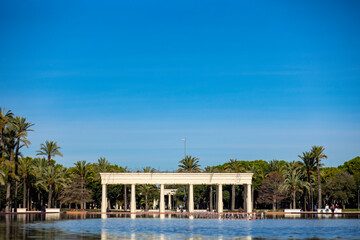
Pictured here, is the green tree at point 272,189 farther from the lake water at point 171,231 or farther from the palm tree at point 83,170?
the lake water at point 171,231

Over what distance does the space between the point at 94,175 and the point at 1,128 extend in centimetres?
4131


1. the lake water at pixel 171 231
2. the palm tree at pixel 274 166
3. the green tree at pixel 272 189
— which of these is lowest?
the lake water at pixel 171 231

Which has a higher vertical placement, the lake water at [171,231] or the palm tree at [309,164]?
the palm tree at [309,164]

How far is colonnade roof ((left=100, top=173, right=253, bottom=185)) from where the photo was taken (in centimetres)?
9744

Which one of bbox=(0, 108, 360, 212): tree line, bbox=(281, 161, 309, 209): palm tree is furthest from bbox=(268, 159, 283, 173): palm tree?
bbox=(281, 161, 309, 209): palm tree

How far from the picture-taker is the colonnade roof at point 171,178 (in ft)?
320

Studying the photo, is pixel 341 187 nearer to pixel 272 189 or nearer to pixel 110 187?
pixel 272 189

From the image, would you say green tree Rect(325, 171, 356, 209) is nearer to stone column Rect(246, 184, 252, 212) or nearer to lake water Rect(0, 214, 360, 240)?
stone column Rect(246, 184, 252, 212)

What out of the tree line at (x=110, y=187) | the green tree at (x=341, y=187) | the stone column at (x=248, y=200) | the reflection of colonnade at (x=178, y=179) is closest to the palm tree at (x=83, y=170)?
the tree line at (x=110, y=187)

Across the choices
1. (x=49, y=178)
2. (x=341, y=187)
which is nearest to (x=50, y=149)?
(x=49, y=178)

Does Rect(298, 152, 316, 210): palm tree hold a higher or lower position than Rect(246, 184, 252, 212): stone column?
higher

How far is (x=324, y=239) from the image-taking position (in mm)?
32656

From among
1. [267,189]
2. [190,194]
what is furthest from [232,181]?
[267,189]

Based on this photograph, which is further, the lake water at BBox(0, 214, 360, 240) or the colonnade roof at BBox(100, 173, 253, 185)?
the colonnade roof at BBox(100, 173, 253, 185)
